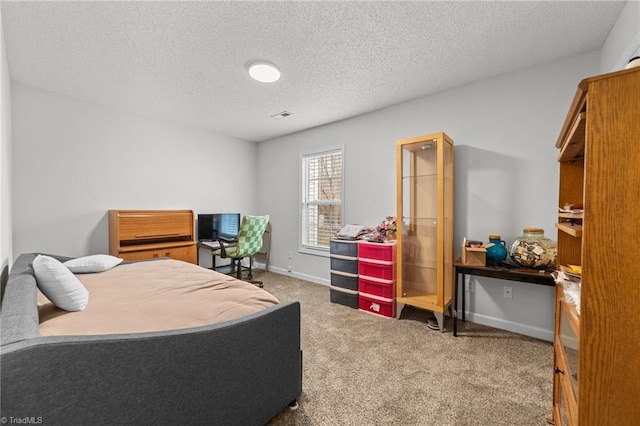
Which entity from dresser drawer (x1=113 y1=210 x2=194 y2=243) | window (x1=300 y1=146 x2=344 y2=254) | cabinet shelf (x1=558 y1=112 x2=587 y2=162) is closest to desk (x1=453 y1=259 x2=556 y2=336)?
cabinet shelf (x1=558 y1=112 x2=587 y2=162)

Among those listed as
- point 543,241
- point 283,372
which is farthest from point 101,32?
point 543,241

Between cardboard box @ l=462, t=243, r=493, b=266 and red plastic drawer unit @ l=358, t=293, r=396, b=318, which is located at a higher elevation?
cardboard box @ l=462, t=243, r=493, b=266

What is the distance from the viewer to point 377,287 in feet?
9.77

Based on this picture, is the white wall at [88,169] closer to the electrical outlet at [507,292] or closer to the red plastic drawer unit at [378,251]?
the red plastic drawer unit at [378,251]

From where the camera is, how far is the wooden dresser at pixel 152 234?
3.36 m

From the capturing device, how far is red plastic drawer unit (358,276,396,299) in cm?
289

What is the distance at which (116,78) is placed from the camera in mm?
2719

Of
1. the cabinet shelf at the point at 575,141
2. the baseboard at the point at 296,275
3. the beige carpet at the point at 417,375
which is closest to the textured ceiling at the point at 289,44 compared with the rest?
the cabinet shelf at the point at 575,141

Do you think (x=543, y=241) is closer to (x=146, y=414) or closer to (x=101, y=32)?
(x=146, y=414)

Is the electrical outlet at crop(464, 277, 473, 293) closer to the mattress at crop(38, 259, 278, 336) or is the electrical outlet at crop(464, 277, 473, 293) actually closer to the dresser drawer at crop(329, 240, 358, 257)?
the dresser drawer at crop(329, 240, 358, 257)

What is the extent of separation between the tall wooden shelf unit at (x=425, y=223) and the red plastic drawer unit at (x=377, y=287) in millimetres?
80

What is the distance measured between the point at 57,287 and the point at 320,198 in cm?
339

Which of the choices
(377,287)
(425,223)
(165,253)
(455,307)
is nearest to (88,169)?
(165,253)

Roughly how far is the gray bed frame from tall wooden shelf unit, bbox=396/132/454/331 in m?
1.77
